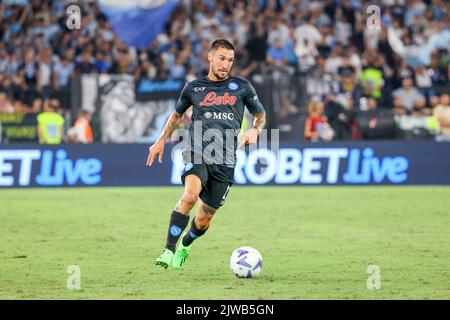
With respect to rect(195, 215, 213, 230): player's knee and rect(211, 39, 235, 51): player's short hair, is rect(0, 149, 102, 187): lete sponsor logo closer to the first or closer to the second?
rect(195, 215, 213, 230): player's knee

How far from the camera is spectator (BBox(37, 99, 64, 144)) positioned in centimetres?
2309

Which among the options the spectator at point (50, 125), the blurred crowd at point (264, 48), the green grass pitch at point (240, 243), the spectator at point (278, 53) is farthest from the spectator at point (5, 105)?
the spectator at point (278, 53)

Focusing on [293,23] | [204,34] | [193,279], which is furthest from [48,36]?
[193,279]

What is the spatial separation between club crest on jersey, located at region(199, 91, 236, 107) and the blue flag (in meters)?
14.1

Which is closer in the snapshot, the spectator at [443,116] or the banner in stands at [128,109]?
the banner in stands at [128,109]

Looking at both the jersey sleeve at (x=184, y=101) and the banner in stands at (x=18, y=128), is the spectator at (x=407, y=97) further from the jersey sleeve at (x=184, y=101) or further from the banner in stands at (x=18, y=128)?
the jersey sleeve at (x=184, y=101)

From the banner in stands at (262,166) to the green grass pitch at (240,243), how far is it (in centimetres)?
38

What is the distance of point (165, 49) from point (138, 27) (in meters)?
2.45

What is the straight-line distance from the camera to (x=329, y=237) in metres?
14.3

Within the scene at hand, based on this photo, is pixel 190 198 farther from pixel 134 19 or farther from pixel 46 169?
pixel 134 19

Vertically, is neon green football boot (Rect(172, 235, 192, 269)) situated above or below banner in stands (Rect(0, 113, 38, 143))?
below

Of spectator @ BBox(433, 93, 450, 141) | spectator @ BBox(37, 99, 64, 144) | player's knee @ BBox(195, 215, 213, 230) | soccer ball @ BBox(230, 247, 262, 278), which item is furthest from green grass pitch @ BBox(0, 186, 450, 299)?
spectator @ BBox(433, 93, 450, 141)

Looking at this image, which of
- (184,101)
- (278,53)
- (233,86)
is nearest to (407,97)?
(278,53)

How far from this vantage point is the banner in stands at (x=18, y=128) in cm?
2289
